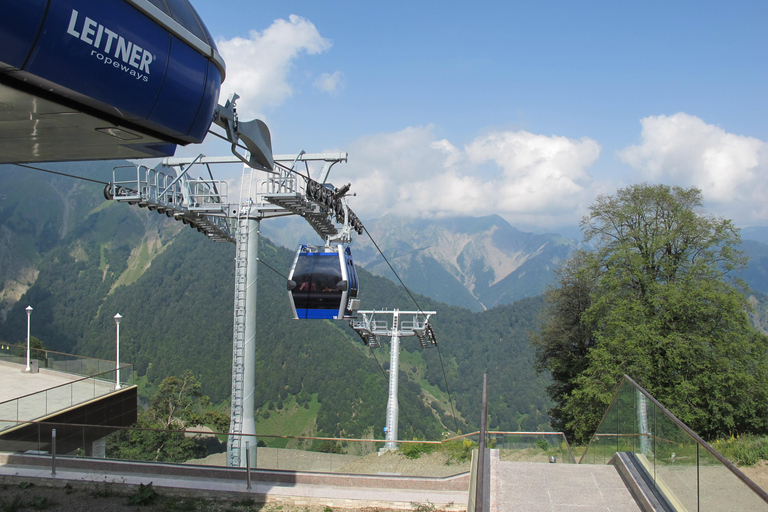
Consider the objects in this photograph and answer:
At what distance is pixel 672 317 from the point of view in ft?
61.7

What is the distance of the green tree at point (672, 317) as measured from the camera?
17.3 metres

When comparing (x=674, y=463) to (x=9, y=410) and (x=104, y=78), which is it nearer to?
(x=104, y=78)

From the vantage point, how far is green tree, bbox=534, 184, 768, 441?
17.3m

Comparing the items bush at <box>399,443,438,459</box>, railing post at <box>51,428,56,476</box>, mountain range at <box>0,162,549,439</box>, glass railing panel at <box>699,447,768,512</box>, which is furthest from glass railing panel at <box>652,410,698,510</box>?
mountain range at <box>0,162,549,439</box>

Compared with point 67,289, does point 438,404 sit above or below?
below

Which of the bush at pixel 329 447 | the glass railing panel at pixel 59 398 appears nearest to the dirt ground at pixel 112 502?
the bush at pixel 329 447

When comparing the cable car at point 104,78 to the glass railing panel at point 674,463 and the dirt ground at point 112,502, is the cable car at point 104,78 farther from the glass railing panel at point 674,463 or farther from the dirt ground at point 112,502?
the dirt ground at point 112,502

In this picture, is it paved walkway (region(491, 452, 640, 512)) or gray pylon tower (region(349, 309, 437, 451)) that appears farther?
gray pylon tower (region(349, 309, 437, 451))

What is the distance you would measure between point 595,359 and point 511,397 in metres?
106

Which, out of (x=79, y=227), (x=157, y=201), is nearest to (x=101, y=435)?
(x=157, y=201)

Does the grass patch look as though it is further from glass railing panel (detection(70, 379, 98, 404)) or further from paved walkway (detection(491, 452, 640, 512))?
paved walkway (detection(491, 452, 640, 512))

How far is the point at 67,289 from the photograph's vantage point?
518ft

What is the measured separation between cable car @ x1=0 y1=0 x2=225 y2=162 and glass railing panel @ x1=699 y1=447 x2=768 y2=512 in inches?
178

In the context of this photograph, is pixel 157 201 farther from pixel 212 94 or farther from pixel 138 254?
pixel 138 254
